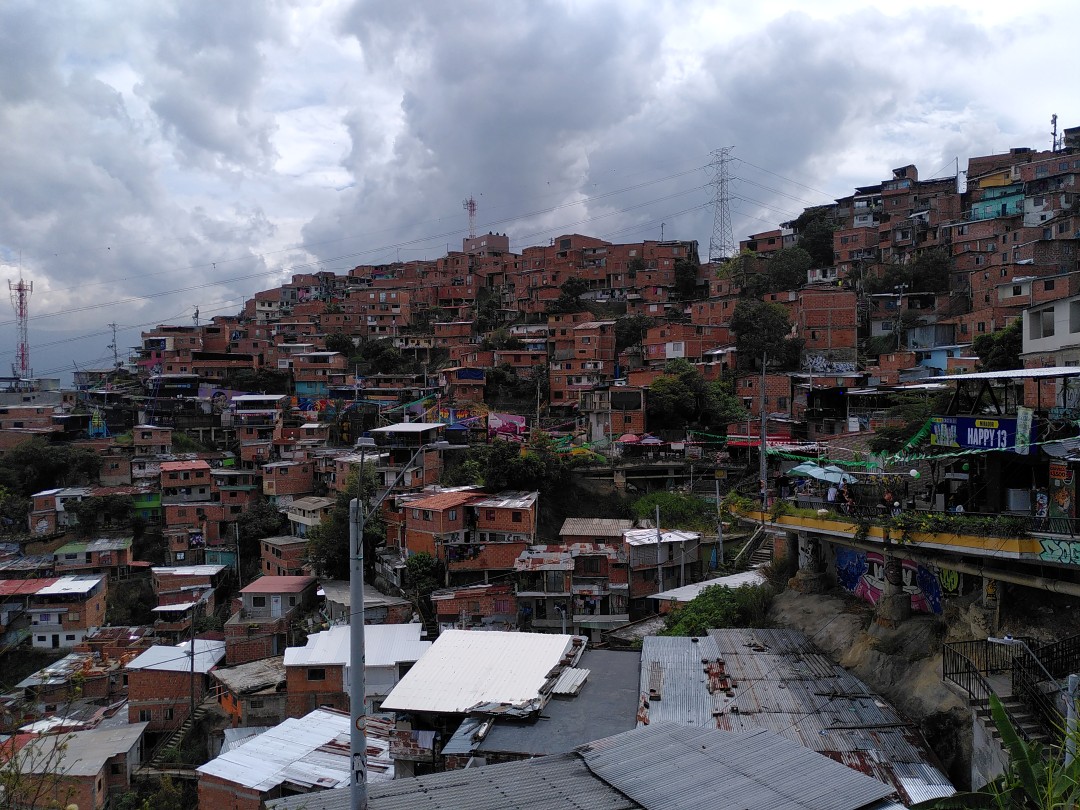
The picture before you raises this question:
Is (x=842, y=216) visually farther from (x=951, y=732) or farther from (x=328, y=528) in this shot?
(x=951, y=732)

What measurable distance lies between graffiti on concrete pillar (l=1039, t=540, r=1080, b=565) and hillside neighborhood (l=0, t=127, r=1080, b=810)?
0.07 metres

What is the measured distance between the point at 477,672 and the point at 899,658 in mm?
7826

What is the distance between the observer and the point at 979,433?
42.4ft

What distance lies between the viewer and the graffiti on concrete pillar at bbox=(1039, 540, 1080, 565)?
10269mm

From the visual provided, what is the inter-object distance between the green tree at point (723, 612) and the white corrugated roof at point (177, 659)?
56.1ft

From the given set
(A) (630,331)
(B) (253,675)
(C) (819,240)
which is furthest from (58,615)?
(C) (819,240)

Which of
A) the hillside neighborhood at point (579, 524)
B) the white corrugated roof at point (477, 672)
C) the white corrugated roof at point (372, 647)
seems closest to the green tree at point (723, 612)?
the hillside neighborhood at point (579, 524)

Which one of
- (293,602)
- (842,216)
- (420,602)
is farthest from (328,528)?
(842,216)

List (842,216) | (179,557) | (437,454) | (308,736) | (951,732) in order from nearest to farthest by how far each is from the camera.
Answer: (951,732) → (308,736) → (437,454) → (179,557) → (842,216)

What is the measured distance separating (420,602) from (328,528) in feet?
20.2

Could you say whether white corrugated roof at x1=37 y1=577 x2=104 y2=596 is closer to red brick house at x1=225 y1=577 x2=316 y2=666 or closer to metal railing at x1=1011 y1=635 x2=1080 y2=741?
red brick house at x1=225 y1=577 x2=316 y2=666

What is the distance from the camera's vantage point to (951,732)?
35.1 ft

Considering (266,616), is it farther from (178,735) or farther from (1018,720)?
(1018,720)

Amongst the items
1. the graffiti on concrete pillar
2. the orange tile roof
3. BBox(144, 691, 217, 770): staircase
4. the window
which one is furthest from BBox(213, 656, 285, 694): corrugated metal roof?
the window
